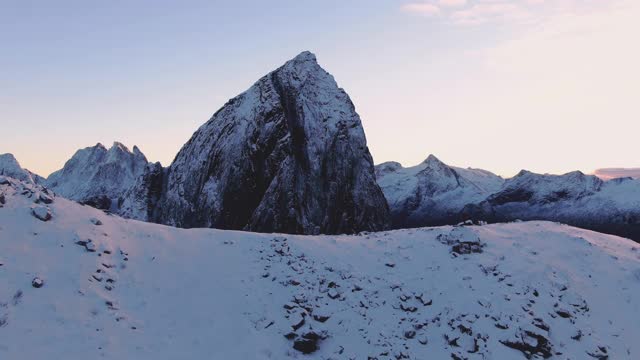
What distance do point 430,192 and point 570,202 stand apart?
4356cm

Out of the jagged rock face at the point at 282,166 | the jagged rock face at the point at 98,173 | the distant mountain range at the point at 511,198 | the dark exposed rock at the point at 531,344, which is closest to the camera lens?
the dark exposed rock at the point at 531,344

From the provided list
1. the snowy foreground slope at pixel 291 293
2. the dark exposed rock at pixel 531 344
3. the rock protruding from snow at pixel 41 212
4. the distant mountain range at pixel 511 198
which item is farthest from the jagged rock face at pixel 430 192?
the rock protruding from snow at pixel 41 212

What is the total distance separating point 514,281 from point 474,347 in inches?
189

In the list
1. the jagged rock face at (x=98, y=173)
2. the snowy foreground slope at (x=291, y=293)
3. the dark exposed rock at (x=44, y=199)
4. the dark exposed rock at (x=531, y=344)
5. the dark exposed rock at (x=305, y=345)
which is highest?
the jagged rock face at (x=98, y=173)

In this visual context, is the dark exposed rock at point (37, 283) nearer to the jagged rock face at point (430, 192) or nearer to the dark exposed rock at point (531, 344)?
the dark exposed rock at point (531, 344)

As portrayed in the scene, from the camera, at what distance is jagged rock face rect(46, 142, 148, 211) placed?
457 feet

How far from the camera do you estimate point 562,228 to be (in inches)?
1136

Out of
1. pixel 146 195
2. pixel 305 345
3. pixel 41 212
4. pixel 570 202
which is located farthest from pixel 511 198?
pixel 41 212

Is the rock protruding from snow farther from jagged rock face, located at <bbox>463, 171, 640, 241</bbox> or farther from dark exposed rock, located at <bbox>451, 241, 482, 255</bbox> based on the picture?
jagged rock face, located at <bbox>463, 171, 640, 241</bbox>

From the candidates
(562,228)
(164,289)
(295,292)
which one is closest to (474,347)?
(295,292)

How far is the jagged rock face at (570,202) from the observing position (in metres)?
122

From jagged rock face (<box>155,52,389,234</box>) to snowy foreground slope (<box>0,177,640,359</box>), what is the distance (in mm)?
30736

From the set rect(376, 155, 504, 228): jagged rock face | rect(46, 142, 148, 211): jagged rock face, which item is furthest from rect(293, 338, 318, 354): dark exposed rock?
rect(376, 155, 504, 228): jagged rock face

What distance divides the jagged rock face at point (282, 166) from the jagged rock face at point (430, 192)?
89.0 m
